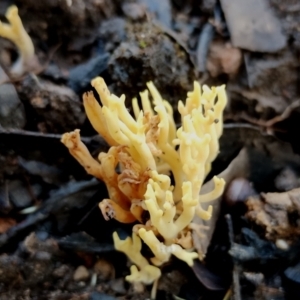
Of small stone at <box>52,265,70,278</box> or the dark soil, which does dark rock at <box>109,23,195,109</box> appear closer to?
the dark soil

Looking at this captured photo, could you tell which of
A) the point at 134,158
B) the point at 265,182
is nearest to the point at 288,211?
the point at 265,182

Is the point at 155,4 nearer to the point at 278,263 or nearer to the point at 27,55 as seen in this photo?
the point at 27,55

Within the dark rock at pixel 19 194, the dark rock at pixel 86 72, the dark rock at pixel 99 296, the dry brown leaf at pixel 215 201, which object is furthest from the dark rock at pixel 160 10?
the dark rock at pixel 99 296

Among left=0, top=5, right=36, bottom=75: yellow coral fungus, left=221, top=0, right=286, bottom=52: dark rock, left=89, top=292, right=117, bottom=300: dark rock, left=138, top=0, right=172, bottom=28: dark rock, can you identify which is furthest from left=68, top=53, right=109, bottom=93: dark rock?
left=89, top=292, right=117, bottom=300: dark rock

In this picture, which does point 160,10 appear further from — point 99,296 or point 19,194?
point 99,296

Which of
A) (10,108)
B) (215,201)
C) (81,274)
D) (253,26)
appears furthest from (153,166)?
(253,26)
